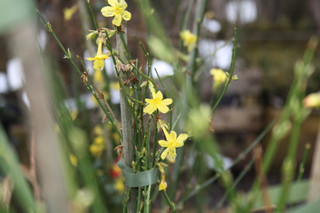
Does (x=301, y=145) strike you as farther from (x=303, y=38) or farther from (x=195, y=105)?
(x=195, y=105)

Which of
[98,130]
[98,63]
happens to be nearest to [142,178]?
[98,63]

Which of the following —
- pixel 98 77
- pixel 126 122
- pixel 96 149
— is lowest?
pixel 96 149

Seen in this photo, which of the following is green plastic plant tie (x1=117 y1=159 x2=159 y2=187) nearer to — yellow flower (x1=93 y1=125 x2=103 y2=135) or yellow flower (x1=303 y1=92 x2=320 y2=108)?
yellow flower (x1=303 y1=92 x2=320 y2=108)

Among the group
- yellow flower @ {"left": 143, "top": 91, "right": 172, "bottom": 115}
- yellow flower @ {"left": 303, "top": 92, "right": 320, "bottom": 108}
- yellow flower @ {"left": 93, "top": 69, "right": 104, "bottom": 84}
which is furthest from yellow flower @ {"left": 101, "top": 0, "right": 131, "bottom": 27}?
yellow flower @ {"left": 93, "top": 69, "right": 104, "bottom": 84}

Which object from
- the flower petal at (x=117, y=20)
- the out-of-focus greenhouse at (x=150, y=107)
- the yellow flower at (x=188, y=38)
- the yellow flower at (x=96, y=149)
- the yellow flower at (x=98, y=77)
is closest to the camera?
the out-of-focus greenhouse at (x=150, y=107)

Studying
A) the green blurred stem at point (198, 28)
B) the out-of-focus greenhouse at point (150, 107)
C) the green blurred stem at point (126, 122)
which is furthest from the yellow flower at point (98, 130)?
the green blurred stem at point (126, 122)

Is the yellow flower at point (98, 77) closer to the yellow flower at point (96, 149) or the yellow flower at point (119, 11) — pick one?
the yellow flower at point (96, 149)

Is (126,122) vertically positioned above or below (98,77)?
below

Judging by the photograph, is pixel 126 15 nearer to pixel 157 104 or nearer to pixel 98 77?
pixel 157 104
